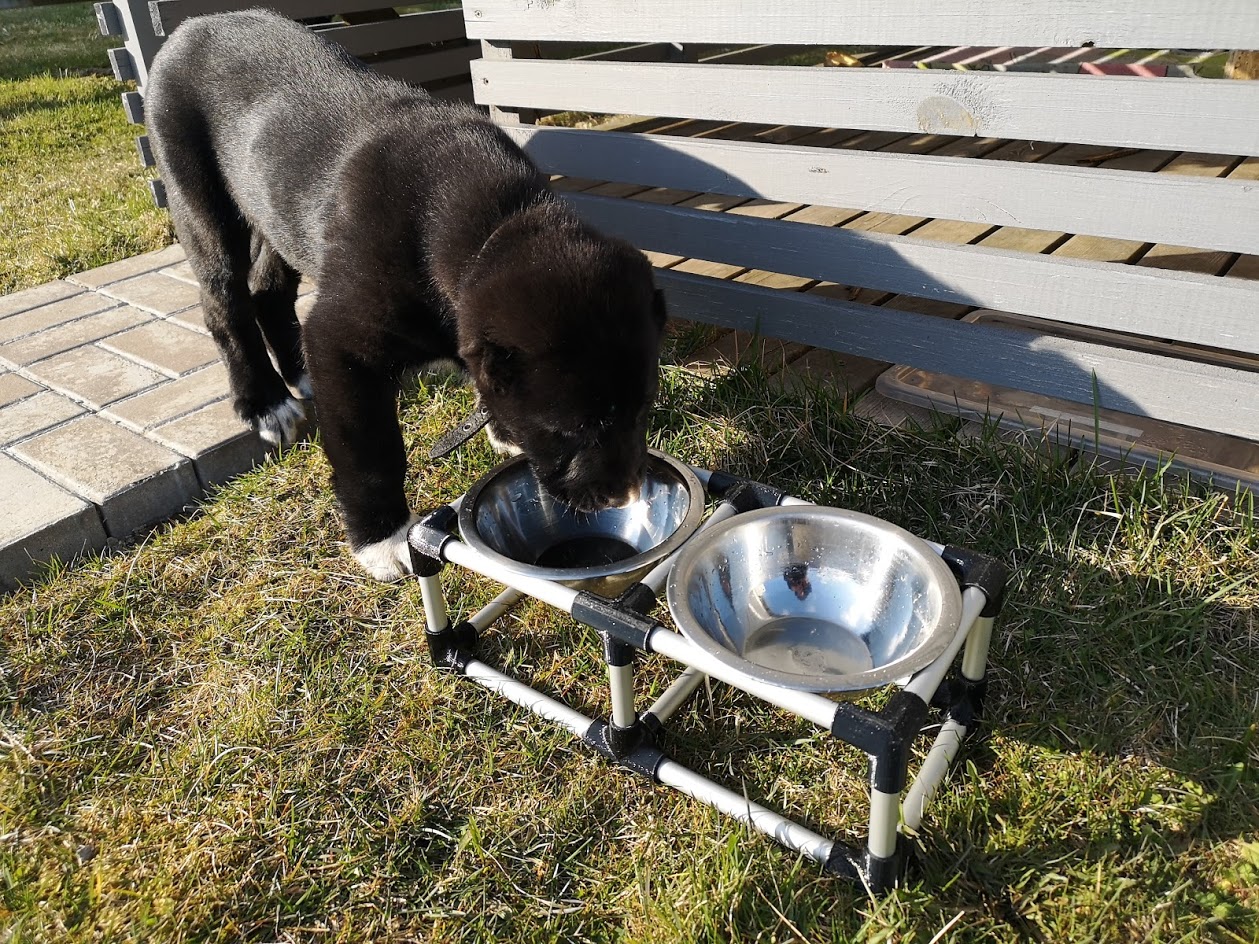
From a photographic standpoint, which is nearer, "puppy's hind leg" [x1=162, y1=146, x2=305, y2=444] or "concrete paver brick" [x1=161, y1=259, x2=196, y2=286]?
"puppy's hind leg" [x1=162, y1=146, x2=305, y2=444]

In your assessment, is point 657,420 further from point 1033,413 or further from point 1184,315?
point 1184,315

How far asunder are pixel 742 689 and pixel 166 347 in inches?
110

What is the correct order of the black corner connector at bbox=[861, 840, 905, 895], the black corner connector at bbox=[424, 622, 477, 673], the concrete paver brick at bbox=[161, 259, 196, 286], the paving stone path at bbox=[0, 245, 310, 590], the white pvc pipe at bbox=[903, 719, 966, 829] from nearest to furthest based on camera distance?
the black corner connector at bbox=[861, 840, 905, 895] < the white pvc pipe at bbox=[903, 719, 966, 829] < the black corner connector at bbox=[424, 622, 477, 673] < the paving stone path at bbox=[0, 245, 310, 590] < the concrete paver brick at bbox=[161, 259, 196, 286]

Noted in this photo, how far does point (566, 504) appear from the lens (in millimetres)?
2096

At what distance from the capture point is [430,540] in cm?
195

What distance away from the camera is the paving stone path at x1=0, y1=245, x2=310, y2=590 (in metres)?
2.63

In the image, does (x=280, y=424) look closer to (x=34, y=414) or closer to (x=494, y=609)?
(x=34, y=414)

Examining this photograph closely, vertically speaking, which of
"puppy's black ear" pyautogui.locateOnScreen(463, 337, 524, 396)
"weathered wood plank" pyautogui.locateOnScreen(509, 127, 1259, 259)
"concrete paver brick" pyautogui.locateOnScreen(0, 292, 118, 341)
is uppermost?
"weathered wood plank" pyautogui.locateOnScreen(509, 127, 1259, 259)

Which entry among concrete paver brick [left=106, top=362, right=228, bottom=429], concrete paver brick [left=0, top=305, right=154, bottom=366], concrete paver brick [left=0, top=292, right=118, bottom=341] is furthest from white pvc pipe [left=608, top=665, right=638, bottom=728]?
concrete paver brick [left=0, top=292, right=118, bottom=341]

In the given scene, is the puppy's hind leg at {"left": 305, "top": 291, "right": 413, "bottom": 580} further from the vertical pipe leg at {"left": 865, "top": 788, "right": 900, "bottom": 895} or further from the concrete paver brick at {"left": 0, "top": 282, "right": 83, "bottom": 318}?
the concrete paver brick at {"left": 0, "top": 282, "right": 83, "bottom": 318}

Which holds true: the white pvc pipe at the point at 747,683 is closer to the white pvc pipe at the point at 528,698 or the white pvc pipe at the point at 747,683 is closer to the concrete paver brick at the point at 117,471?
the white pvc pipe at the point at 528,698

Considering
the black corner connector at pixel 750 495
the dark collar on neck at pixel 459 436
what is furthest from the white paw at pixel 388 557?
the black corner connector at pixel 750 495

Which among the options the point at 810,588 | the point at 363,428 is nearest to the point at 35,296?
the point at 363,428

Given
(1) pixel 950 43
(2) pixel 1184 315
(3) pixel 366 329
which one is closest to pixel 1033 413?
(2) pixel 1184 315
